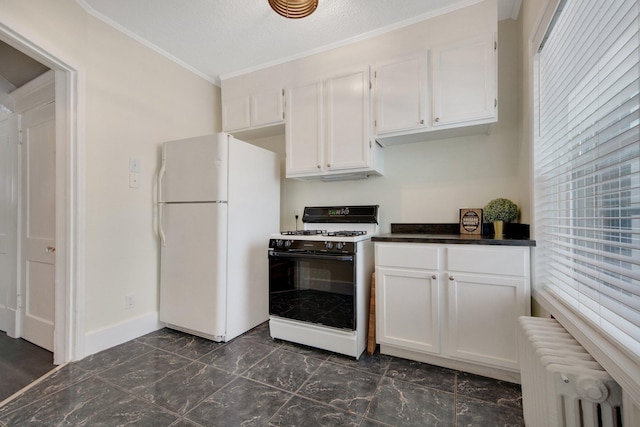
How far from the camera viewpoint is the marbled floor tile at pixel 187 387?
1561 millimetres

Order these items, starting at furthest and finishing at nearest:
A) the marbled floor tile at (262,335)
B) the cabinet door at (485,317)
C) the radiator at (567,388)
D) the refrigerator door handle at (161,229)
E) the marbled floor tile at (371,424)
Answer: the refrigerator door handle at (161,229)
the marbled floor tile at (262,335)
the cabinet door at (485,317)
the marbled floor tile at (371,424)
the radiator at (567,388)

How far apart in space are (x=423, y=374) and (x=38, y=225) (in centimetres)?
319

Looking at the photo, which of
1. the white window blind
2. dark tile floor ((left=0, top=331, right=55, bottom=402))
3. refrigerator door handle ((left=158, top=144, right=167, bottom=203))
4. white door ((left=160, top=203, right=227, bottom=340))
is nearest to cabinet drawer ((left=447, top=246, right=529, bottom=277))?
the white window blind

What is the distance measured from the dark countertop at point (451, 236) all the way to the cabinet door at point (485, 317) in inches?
8.5

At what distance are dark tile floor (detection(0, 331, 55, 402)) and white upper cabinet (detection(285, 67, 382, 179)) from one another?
2.29 m

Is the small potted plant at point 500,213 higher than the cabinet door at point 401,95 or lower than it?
lower

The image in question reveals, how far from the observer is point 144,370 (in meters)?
1.88

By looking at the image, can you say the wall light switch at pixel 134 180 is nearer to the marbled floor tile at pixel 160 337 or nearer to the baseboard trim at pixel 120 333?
the baseboard trim at pixel 120 333

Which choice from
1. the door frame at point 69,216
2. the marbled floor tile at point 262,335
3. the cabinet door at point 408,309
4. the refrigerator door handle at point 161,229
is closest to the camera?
the cabinet door at point 408,309

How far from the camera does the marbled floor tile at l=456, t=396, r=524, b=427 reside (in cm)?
139

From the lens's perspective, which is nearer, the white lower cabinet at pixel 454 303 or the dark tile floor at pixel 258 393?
the dark tile floor at pixel 258 393

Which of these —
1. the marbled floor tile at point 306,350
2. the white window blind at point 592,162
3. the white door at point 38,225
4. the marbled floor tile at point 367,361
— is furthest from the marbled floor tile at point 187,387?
the white window blind at point 592,162

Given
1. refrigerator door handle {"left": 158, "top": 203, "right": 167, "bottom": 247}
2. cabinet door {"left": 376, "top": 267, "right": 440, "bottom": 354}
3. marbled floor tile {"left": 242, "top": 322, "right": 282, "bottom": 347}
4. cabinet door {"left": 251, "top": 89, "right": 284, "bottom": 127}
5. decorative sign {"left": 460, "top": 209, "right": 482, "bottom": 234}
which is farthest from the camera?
cabinet door {"left": 251, "top": 89, "right": 284, "bottom": 127}

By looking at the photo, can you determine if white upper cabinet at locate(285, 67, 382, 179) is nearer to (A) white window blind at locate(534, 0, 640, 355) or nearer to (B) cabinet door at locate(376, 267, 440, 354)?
(B) cabinet door at locate(376, 267, 440, 354)
